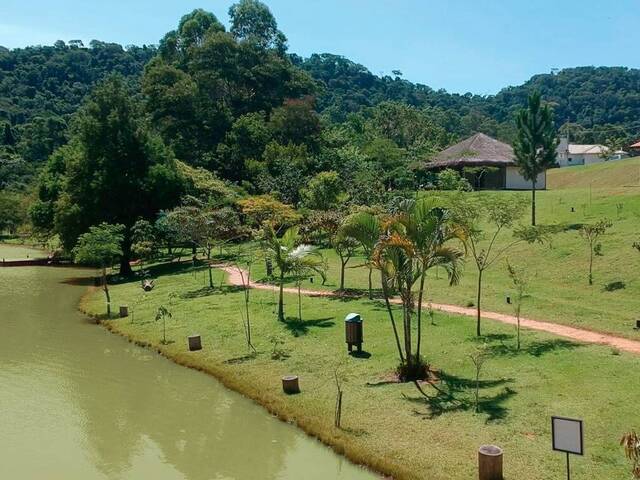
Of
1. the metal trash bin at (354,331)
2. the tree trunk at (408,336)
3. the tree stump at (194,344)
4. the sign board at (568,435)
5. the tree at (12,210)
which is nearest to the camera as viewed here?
the sign board at (568,435)

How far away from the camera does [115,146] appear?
38.8 metres

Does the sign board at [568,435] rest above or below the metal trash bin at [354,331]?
above

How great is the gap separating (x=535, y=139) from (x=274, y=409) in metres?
24.4

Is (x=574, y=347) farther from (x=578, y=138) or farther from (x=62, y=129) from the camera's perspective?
(x=578, y=138)

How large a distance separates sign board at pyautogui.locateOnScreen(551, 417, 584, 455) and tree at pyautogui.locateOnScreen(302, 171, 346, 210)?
27.6 m

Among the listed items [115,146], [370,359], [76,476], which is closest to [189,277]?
[115,146]

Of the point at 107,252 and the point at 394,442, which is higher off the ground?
the point at 107,252

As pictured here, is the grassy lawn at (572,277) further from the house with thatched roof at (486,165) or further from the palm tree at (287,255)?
the house with thatched roof at (486,165)

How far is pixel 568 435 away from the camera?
888 centimetres

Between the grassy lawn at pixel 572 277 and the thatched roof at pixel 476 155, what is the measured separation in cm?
1364

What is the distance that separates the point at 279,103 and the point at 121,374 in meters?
48.4

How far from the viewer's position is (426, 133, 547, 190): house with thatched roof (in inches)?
1975

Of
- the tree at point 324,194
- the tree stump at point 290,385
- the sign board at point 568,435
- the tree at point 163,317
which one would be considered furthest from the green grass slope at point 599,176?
the sign board at point 568,435

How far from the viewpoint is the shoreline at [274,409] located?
11.2 meters
